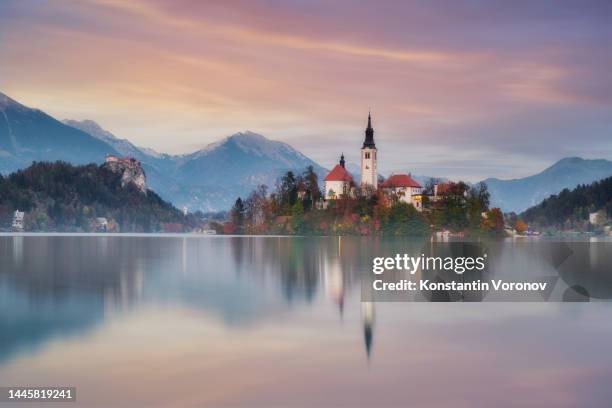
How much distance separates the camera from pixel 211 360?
18031mm

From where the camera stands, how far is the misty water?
48.8 feet

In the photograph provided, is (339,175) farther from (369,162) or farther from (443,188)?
(443,188)

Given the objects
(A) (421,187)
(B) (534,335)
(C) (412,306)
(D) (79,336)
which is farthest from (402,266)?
(A) (421,187)

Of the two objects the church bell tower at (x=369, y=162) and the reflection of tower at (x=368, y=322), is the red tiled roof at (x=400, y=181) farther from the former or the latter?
the reflection of tower at (x=368, y=322)

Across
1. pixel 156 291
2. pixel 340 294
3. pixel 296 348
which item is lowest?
pixel 296 348

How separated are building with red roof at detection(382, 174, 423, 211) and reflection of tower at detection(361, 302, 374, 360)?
120 m

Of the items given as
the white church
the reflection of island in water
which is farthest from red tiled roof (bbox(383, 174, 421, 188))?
the reflection of island in water

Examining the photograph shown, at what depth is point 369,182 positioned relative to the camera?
162 metres

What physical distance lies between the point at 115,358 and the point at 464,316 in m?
13.2

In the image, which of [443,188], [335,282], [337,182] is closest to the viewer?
[335,282]

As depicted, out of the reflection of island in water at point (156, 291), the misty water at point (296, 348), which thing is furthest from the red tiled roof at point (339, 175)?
the misty water at point (296, 348)

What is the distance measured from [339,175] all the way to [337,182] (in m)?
1.82

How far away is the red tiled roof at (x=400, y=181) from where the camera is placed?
15400 centimetres

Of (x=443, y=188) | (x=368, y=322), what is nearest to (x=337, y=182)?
(x=443, y=188)
